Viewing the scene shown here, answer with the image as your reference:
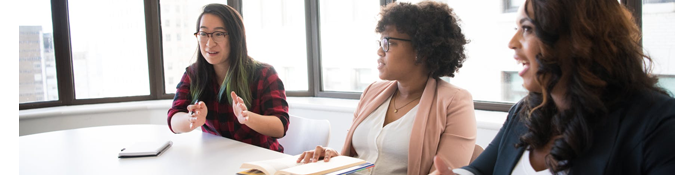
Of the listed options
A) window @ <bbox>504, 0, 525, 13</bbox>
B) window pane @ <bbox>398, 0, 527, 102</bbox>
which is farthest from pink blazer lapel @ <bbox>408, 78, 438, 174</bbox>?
window @ <bbox>504, 0, 525, 13</bbox>

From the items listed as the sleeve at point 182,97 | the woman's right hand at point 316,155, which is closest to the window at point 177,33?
the sleeve at point 182,97

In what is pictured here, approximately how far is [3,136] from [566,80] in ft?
4.02

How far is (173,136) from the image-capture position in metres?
2.20

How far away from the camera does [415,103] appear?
1.83 meters

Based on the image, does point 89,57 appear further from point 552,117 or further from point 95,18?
point 552,117

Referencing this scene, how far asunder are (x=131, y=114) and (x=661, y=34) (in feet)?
12.4

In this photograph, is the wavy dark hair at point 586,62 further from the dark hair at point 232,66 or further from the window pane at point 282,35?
the window pane at point 282,35

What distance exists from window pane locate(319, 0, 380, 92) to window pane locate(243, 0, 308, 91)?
22 cm

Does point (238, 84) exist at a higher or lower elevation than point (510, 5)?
lower

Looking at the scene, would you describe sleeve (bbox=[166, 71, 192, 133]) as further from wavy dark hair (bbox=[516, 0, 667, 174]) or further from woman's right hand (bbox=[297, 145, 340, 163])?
wavy dark hair (bbox=[516, 0, 667, 174])

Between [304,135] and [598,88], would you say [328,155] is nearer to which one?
[304,135]

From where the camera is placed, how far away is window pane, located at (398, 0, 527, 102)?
285 cm

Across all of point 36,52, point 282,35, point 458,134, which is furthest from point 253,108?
point 36,52

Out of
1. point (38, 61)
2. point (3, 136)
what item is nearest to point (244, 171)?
point (3, 136)
